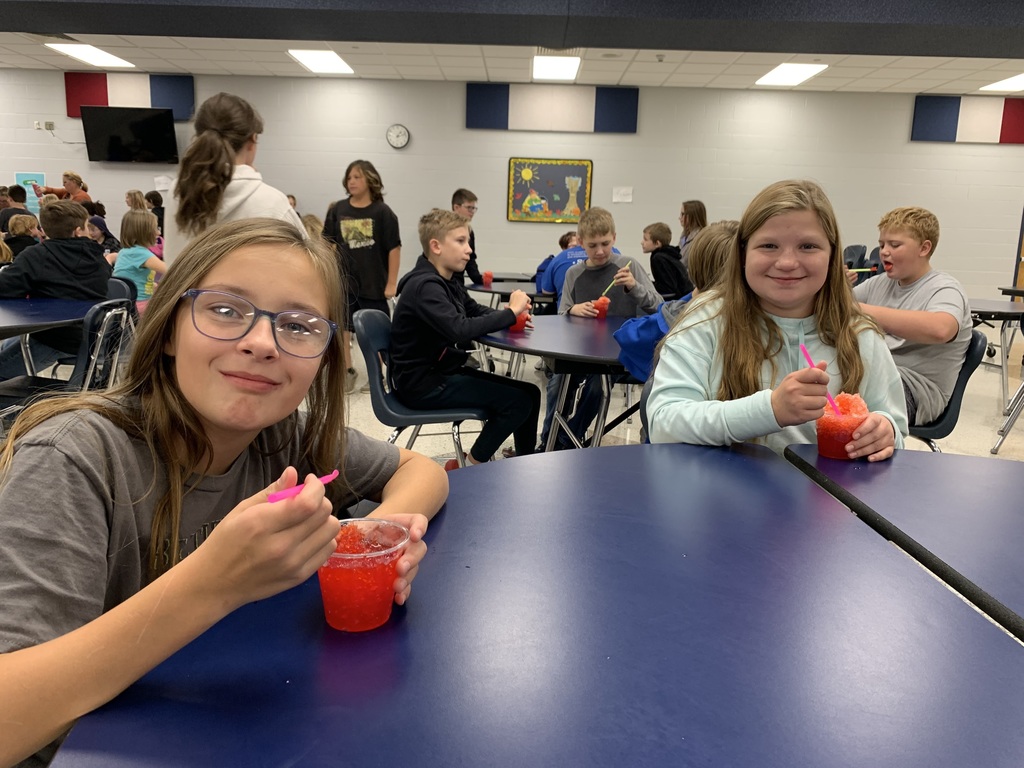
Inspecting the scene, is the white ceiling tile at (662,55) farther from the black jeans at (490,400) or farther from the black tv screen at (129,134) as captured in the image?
the black tv screen at (129,134)

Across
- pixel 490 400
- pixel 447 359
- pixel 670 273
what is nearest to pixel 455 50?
pixel 670 273

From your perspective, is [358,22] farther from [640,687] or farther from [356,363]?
[640,687]

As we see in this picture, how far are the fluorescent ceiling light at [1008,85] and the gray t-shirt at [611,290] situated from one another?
20.6 feet

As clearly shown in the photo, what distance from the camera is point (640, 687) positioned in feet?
2.14

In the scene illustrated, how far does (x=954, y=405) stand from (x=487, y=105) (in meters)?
7.15

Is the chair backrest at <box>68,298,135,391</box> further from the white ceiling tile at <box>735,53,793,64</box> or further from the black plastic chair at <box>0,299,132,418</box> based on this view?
the white ceiling tile at <box>735,53,793,64</box>

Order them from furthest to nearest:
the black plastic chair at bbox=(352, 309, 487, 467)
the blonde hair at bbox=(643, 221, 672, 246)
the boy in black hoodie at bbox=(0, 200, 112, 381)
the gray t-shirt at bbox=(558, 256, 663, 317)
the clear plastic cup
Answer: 1. the blonde hair at bbox=(643, 221, 672, 246)
2. the gray t-shirt at bbox=(558, 256, 663, 317)
3. the boy in black hoodie at bbox=(0, 200, 112, 381)
4. the black plastic chair at bbox=(352, 309, 487, 467)
5. the clear plastic cup

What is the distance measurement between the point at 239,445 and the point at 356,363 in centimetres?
543

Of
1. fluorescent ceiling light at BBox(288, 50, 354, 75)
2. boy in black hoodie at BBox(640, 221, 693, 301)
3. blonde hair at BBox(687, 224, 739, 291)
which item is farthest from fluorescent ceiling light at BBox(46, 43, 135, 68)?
blonde hair at BBox(687, 224, 739, 291)

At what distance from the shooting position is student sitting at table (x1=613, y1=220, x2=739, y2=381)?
2439 mm

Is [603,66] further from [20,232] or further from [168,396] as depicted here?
[168,396]

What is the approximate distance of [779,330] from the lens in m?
1.64

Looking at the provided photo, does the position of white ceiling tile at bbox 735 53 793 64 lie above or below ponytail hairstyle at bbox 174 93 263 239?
above

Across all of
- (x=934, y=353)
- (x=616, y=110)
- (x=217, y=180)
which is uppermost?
(x=616, y=110)
